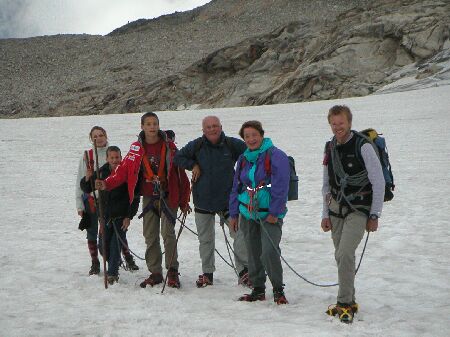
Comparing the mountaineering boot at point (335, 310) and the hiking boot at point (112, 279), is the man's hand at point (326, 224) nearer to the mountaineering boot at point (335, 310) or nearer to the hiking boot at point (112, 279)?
the mountaineering boot at point (335, 310)

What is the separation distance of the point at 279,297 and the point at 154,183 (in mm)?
1908

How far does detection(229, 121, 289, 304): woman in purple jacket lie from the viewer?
17.4ft

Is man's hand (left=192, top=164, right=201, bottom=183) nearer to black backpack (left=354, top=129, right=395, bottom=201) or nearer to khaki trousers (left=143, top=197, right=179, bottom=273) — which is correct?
khaki trousers (left=143, top=197, right=179, bottom=273)

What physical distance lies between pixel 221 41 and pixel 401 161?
7712 centimetres

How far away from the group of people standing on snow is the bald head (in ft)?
0.04

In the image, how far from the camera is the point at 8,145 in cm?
2497

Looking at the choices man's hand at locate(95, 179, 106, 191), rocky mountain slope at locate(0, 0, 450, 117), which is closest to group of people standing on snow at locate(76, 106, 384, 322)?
man's hand at locate(95, 179, 106, 191)

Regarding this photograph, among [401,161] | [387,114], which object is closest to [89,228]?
[401,161]

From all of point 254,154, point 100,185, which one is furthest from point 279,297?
Answer: point 100,185

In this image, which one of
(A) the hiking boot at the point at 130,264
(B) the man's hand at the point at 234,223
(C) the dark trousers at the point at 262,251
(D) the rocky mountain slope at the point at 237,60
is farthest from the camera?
(D) the rocky mountain slope at the point at 237,60

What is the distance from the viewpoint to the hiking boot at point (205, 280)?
630cm

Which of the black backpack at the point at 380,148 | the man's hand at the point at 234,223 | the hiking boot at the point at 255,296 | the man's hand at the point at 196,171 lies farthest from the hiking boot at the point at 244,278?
the black backpack at the point at 380,148

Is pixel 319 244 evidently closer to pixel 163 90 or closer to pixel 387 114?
pixel 387 114

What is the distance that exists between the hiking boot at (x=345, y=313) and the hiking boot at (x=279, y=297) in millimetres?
677
